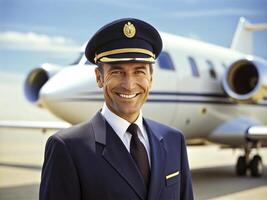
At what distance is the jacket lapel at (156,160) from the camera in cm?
141

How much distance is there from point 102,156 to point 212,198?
5029 mm

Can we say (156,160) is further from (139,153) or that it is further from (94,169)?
(94,169)

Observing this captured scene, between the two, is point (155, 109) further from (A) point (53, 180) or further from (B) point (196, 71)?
(A) point (53, 180)

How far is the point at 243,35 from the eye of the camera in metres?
11.1

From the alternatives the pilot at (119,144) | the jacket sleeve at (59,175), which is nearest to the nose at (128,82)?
the pilot at (119,144)

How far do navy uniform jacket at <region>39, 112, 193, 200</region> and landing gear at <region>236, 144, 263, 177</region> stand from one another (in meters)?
7.48

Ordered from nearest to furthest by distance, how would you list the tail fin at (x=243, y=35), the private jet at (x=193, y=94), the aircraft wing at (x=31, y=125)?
the private jet at (x=193, y=94) < the aircraft wing at (x=31, y=125) < the tail fin at (x=243, y=35)

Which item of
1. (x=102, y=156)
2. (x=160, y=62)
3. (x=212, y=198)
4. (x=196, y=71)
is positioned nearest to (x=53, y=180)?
(x=102, y=156)

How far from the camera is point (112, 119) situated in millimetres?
1451

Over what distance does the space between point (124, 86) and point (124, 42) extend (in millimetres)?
164

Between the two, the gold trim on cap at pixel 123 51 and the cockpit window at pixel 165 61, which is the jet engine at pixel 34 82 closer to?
the cockpit window at pixel 165 61

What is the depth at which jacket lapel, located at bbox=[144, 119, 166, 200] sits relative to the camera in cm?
141

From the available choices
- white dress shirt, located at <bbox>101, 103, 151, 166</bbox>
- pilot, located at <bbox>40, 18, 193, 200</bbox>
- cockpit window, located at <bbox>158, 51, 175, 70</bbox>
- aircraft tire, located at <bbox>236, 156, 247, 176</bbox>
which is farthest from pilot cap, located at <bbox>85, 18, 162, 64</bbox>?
aircraft tire, located at <bbox>236, 156, 247, 176</bbox>

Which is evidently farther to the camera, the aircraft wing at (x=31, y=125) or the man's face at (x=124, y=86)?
the aircraft wing at (x=31, y=125)
